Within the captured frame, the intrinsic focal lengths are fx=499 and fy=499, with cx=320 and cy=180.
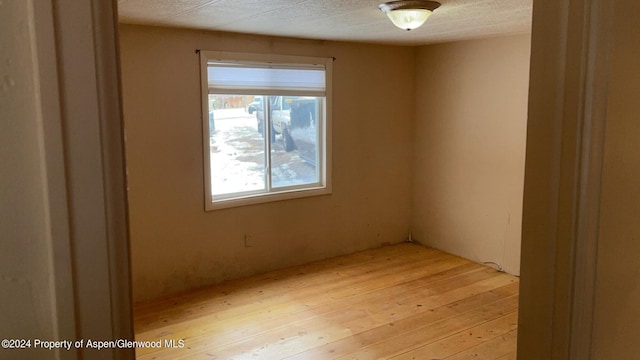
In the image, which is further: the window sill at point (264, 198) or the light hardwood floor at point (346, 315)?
the window sill at point (264, 198)

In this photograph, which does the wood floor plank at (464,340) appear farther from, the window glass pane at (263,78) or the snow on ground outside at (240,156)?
the window glass pane at (263,78)

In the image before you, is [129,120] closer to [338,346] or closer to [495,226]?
[338,346]

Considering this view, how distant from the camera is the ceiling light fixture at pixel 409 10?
9.40 ft

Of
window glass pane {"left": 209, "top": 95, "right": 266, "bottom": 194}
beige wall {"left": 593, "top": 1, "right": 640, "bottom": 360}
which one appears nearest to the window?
window glass pane {"left": 209, "top": 95, "right": 266, "bottom": 194}

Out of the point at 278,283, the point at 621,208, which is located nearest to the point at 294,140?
the point at 278,283

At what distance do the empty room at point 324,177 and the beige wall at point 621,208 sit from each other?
203 centimetres

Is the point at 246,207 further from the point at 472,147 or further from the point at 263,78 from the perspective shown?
the point at 472,147

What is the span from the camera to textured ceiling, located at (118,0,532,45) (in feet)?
9.53

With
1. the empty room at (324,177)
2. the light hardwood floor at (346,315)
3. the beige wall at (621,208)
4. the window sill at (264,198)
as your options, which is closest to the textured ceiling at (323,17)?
the empty room at (324,177)

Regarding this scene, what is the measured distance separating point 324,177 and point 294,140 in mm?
504

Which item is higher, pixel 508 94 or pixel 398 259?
pixel 508 94

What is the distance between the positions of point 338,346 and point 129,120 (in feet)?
7.53

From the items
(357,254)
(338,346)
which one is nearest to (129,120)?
(338,346)

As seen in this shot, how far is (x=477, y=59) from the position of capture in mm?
4785
